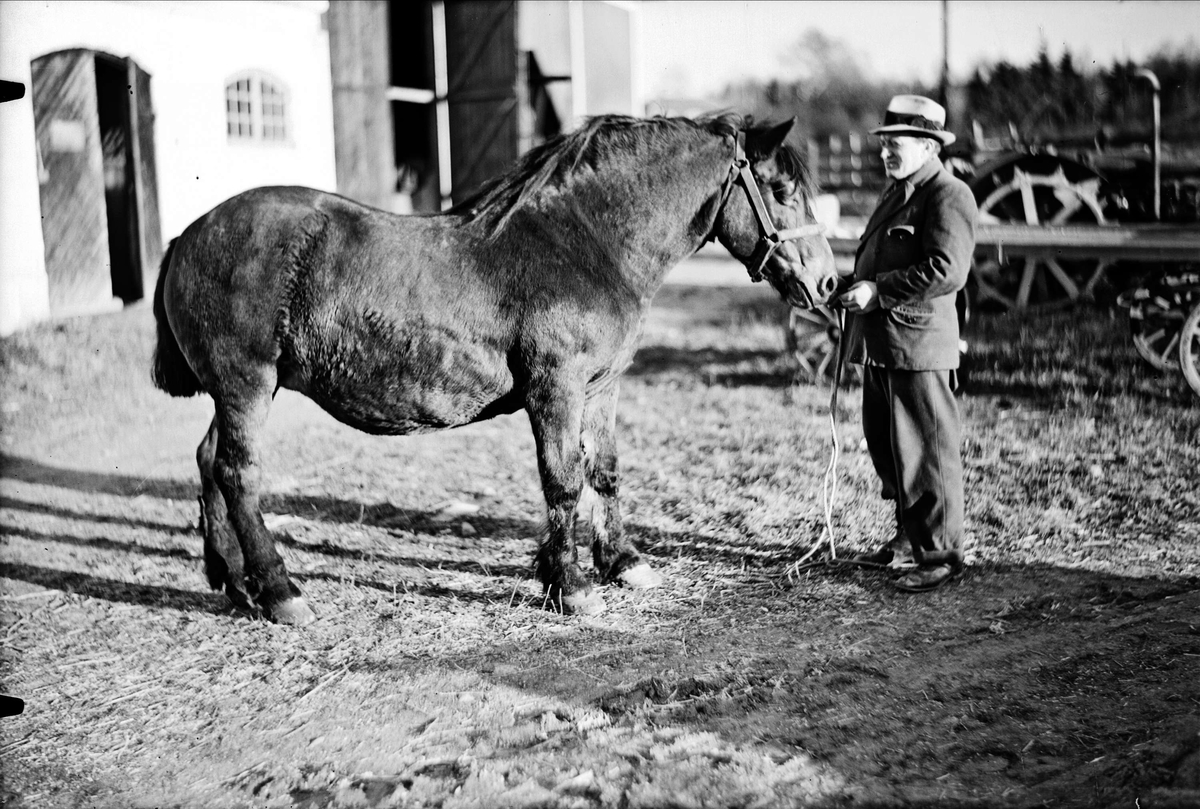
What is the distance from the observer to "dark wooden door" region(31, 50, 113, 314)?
11.6 metres

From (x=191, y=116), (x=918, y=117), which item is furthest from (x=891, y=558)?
(x=191, y=116)

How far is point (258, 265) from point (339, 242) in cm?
35

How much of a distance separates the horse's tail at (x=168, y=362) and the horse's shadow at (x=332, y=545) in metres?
1.04

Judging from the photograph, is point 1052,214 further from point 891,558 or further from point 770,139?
point 770,139

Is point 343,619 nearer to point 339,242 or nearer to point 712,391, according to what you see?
point 339,242

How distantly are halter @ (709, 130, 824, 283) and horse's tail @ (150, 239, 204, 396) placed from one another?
256 centimetres

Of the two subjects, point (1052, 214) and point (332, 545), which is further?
point (1052, 214)

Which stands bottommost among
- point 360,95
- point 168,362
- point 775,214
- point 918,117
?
point 168,362

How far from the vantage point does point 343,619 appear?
15.3 feet

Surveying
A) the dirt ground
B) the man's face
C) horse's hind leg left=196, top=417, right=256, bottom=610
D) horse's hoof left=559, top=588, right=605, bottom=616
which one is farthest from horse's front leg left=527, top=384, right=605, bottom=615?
the man's face

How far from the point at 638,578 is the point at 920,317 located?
1788 millimetres

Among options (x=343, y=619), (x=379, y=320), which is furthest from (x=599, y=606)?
(x=379, y=320)

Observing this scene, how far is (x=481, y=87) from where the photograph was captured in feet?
59.7

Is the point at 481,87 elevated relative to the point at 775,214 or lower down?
elevated
